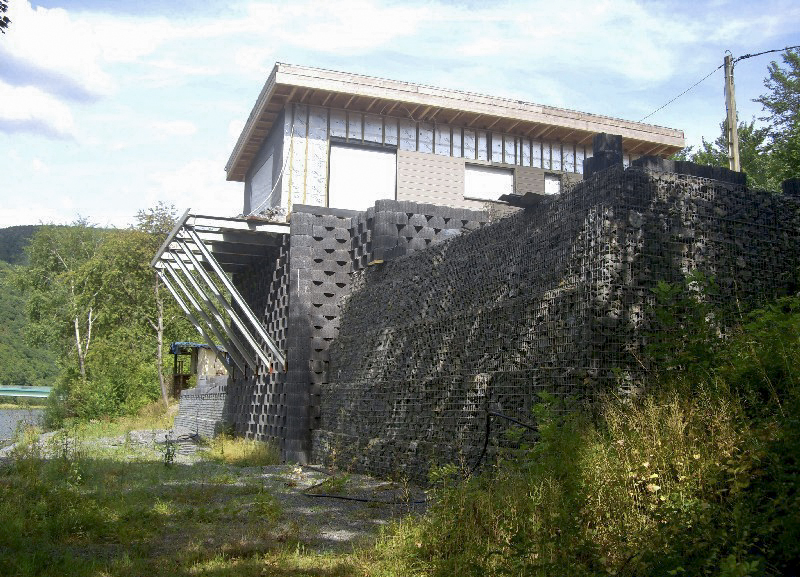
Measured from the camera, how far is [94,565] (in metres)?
5.88

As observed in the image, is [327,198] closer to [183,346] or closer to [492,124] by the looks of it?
[492,124]

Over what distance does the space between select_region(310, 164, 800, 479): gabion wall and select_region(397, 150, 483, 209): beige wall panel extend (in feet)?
20.5

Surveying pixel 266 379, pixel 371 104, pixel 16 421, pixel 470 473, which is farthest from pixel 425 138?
pixel 16 421

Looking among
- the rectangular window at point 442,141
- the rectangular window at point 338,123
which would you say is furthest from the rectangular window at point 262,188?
the rectangular window at point 442,141

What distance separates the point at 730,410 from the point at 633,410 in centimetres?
83

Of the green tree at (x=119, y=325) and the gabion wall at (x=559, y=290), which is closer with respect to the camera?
the gabion wall at (x=559, y=290)

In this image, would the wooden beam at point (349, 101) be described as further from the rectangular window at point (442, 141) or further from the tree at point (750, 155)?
the tree at point (750, 155)

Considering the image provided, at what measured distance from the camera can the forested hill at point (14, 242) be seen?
8844 cm

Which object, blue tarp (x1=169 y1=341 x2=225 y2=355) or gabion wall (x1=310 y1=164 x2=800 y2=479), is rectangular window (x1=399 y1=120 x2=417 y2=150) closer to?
gabion wall (x1=310 y1=164 x2=800 y2=479)

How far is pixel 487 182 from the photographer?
740 inches

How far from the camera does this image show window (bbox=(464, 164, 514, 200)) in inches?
733

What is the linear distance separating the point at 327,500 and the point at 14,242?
9404cm

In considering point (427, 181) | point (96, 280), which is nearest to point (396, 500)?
point (427, 181)

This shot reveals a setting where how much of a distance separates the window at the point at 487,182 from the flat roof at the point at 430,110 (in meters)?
1.01
